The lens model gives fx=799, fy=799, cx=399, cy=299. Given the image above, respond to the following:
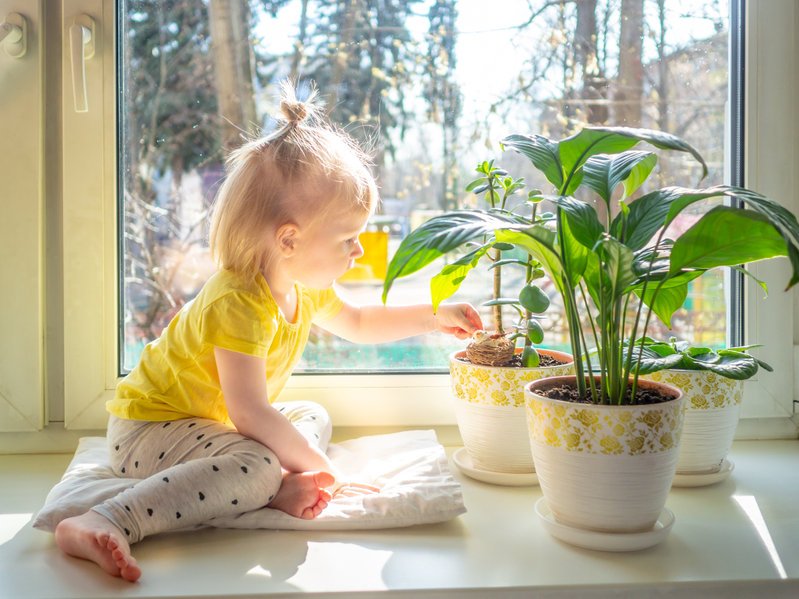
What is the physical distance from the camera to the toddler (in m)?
1.04

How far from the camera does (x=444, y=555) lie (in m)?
0.92

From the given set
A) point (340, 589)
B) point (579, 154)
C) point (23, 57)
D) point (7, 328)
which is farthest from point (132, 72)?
point (340, 589)

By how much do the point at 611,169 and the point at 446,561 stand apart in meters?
0.50

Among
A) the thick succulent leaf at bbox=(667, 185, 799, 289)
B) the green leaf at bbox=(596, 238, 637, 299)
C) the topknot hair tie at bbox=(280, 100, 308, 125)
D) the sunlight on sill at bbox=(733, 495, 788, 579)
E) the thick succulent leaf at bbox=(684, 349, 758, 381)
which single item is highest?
the topknot hair tie at bbox=(280, 100, 308, 125)

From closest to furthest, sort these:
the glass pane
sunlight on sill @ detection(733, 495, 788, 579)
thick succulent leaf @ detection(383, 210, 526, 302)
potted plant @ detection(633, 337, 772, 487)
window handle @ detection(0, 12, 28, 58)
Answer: thick succulent leaf @ detection(383, 210, 526, 302) → sunlight on sill @ detection(733, 495, 788, 579) → potted plant @ detection(633, 337, 772, 487) → window handle @ detection(0, 12, 28, 58) → the glass pane

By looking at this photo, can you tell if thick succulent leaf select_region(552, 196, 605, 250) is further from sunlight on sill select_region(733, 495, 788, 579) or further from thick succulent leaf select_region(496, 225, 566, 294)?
sunlight on sill select_region(733, 495, 788, 579)

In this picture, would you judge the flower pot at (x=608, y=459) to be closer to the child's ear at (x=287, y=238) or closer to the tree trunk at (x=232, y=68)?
the child's ear at (x=287, y=238)

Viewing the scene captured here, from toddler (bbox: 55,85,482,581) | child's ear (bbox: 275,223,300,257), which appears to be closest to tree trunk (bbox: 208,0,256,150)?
toddler (bbox: 55,85,482,581)

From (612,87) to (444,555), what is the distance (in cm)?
85

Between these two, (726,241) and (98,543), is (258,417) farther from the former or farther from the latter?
(726,241)

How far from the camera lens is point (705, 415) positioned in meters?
1.11

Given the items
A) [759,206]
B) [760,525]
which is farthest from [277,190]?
[760,525]

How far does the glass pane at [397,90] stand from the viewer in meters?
1.33

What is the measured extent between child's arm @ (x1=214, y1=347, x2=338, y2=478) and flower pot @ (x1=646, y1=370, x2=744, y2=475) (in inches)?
19.5
